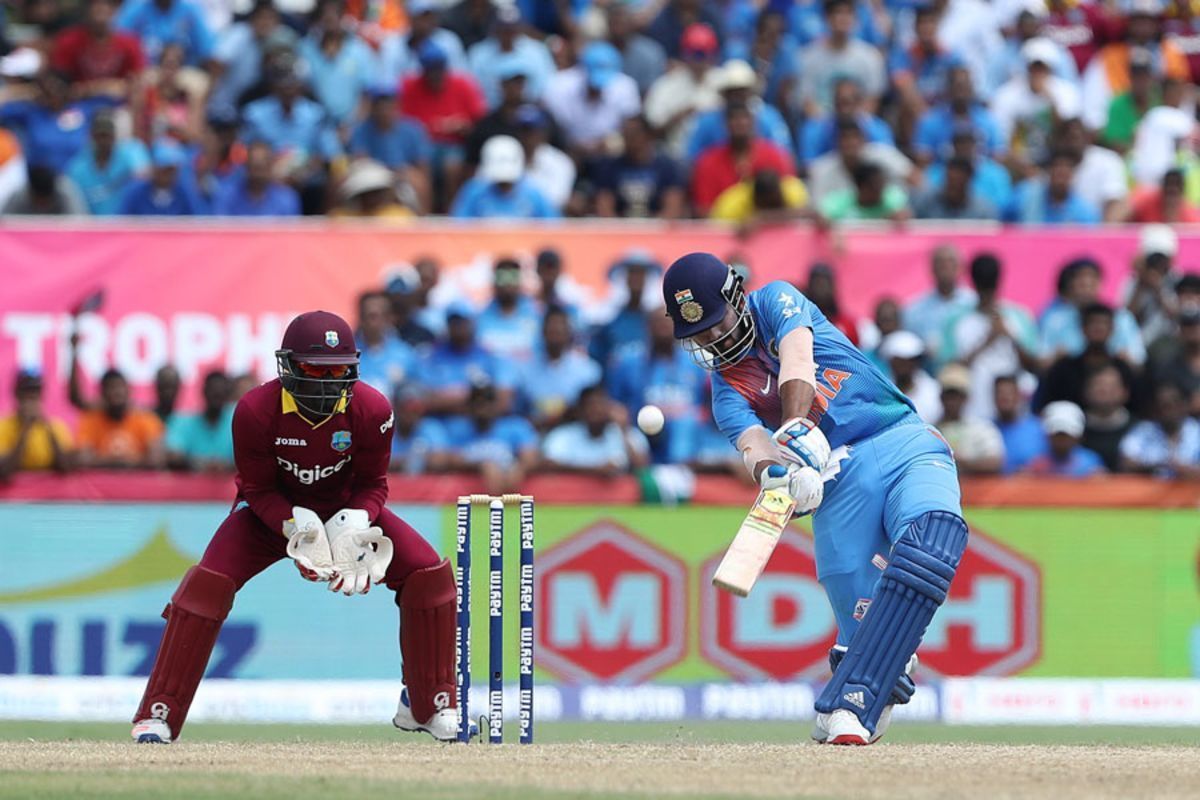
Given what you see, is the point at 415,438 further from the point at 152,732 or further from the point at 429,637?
the point at 152,732

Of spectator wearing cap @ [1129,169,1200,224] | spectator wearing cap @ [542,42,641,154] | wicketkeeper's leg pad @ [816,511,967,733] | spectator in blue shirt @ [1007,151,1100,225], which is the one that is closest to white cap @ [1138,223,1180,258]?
spectator wearing cap @ [1129,169,1200,224]

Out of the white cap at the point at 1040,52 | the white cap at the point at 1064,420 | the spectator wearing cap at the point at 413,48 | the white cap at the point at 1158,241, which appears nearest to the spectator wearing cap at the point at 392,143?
the spectator wearing cap at the point at 413,48

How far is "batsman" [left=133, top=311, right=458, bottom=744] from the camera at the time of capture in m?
9.29

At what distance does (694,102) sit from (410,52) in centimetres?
243

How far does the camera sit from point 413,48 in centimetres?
1767

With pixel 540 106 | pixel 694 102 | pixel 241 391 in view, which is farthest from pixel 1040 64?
pixel 241 391

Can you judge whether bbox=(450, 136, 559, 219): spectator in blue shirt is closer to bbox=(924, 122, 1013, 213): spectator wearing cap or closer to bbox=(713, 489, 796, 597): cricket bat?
bbox=(924, 122, 1013, 213): spectator wearing cap

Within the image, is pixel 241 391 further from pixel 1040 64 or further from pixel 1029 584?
pixel 1040 64

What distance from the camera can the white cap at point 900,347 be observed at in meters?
14.5

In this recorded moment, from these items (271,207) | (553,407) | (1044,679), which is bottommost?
(1044,679)

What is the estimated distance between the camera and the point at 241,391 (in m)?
14.4

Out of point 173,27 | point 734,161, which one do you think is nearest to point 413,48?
point 173,27

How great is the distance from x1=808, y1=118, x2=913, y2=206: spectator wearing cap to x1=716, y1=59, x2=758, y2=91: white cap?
80cm

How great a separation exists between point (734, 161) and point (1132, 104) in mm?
4143
